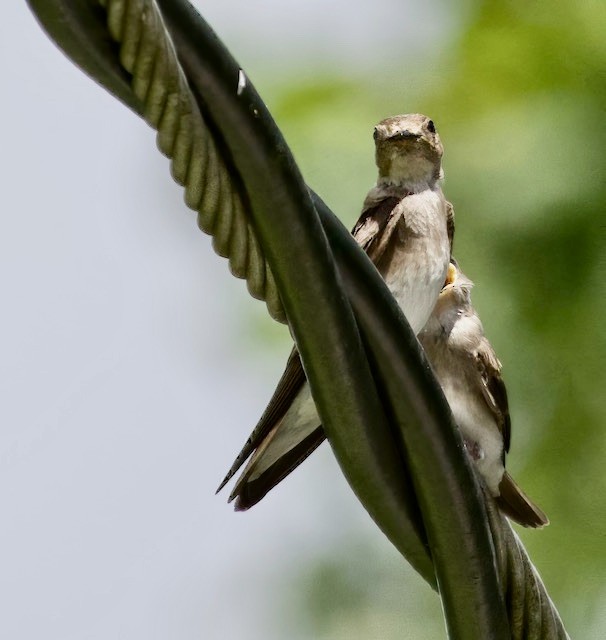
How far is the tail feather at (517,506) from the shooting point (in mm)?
4727

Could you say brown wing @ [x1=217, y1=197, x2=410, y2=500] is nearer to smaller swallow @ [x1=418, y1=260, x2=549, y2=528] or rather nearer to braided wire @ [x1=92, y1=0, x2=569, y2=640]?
smaller swallow @ [x1=418, y1=260, x2=549, y2=528]

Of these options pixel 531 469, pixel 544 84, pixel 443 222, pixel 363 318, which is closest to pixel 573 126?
pixel 544 84

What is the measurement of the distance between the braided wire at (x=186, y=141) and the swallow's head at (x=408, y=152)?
287cm

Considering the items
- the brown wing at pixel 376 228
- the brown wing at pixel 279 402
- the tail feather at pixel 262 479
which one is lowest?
the tail feather at pixel 262 479

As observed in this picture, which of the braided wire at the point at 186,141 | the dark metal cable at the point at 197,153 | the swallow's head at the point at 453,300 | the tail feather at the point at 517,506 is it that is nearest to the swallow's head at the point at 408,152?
the swallow's head at the point at 453,300

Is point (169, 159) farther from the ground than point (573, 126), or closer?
closer

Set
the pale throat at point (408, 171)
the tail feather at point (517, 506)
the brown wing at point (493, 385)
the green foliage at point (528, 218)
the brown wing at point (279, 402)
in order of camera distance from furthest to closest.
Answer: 1. the green foliage at point (528, 218)
2. the pale throat at point (408, 171)
3. the brown wing at point (493, 385)
4. the tail feather at point (517, 506)
5. the brown wing at point (279, 402)

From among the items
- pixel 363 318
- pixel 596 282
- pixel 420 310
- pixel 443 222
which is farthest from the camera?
pixel 596 282

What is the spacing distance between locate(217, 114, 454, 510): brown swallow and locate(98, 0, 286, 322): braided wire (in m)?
1.50

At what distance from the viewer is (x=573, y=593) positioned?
736cm

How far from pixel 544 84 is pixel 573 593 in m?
2.74

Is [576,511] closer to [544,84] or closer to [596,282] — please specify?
[596,282]

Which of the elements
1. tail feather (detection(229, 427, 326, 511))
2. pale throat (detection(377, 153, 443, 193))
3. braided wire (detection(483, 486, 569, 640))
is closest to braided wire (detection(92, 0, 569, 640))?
braided wire (detection(483, 486, 569, 640))

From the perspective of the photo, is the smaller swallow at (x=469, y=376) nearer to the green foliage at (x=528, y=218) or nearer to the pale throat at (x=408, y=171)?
the pale throat at (x=408, y=171)
